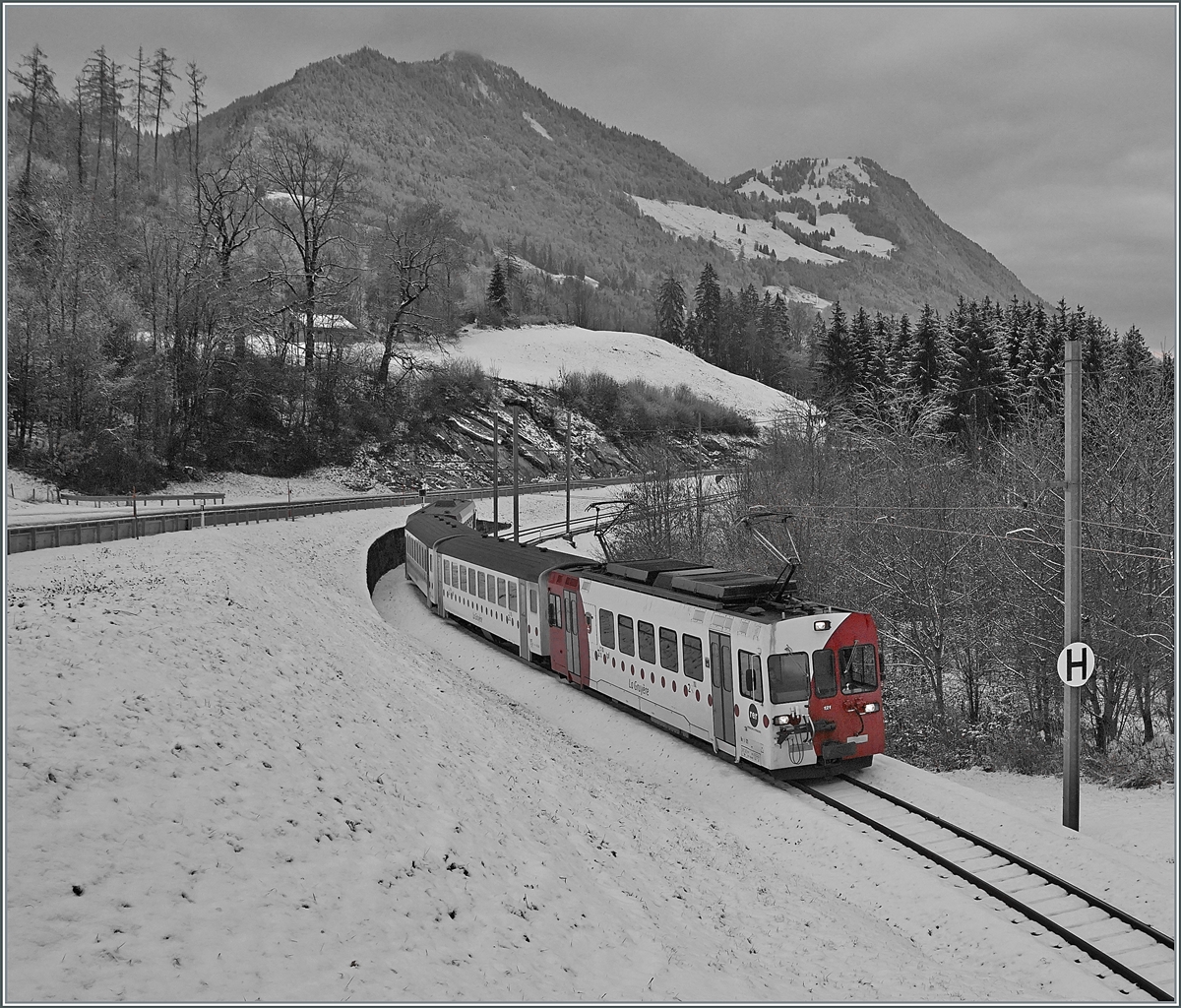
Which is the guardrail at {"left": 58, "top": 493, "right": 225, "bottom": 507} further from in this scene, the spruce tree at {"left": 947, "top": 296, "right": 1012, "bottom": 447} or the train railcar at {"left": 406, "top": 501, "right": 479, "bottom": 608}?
the spruce tree at {"left": 947, "top": 296, "right": 1012, "bottom": 447}

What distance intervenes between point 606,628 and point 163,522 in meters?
17.5

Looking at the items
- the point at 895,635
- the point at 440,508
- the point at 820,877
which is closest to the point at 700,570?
the point at 820,877

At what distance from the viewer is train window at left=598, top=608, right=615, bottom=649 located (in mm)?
19375

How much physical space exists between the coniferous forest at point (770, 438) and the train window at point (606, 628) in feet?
25.7

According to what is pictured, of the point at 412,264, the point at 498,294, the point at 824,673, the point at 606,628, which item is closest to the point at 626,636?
the point at 606,628

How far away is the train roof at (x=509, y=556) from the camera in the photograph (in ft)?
76.0

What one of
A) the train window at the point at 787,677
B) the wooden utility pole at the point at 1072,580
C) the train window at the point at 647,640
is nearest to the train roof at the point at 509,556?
the train window at the point at 647,640

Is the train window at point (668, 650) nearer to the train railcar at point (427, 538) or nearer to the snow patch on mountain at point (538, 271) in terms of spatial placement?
the train railcar at point (427, 538)

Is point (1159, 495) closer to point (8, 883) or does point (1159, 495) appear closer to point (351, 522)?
point (8, 883)

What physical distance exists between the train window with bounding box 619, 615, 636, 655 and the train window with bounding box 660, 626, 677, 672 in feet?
4.17

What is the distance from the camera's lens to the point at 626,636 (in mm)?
18781

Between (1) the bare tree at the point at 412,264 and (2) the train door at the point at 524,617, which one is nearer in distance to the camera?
(2) the train door at the point at 524,617

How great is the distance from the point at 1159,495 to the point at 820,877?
14419mm

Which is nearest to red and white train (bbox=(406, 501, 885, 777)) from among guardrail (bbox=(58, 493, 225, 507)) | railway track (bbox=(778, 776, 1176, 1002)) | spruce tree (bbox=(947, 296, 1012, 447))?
railway track (bbox=(778, 776, 1176, 1002))
